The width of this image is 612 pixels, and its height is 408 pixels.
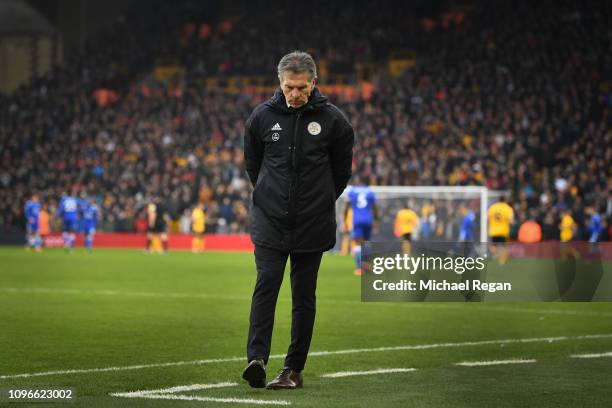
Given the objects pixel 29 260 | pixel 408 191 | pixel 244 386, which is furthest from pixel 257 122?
pixel 408 191

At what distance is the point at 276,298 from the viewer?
7.66 meters

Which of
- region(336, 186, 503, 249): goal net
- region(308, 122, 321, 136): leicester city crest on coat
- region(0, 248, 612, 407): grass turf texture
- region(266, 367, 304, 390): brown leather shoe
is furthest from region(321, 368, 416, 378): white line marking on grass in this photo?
region(336, 186, 503, 249): goal net

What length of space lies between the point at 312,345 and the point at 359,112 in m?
36.1

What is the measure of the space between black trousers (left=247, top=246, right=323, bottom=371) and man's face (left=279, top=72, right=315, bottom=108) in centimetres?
98

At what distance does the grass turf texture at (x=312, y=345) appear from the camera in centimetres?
762

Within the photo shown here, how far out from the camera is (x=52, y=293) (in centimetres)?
1853

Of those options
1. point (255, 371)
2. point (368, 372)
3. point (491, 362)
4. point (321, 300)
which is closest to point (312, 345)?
point (491, 362)

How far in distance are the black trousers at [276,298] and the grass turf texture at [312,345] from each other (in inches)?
10.8

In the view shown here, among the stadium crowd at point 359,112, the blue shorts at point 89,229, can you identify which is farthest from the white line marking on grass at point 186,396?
the blue shorts at point 89,229

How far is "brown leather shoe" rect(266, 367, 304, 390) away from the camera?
24.9 ft

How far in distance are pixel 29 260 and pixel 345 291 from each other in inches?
531

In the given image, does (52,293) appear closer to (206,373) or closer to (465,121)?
(206,373)

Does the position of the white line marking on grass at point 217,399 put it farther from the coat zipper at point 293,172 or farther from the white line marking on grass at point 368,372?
the white line marking on grass at point 368,372

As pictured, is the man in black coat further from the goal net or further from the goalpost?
the goalpost
